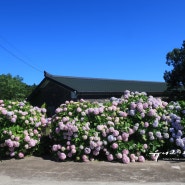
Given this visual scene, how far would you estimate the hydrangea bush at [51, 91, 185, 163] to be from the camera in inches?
281

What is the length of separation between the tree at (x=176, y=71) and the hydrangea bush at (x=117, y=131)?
21858mm

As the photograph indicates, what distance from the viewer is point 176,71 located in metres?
29.0

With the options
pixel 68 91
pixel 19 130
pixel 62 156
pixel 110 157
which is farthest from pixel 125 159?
pixel 68 91

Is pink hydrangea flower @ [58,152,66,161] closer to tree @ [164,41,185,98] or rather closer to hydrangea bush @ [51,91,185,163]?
hydrangea bush @ [51,91,185,163]

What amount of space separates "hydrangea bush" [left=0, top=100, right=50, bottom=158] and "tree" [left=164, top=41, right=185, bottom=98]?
22809mm

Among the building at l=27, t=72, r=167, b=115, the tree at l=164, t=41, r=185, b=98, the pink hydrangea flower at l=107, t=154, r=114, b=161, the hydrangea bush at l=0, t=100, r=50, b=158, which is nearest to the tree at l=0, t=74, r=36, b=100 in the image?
the building at l=27, t=72, r=167, b=115

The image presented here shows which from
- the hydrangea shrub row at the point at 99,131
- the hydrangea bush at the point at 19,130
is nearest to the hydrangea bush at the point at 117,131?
the hydrangea shrub row at the point at 99,131

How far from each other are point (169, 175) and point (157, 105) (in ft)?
7.39

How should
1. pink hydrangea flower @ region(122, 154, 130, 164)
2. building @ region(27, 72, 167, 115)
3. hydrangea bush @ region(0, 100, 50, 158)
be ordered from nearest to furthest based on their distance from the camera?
1. pink hydrangea flower @ region(122, 154, 130, 164)
2. hydrangea bush @ region(0, 100, 50, 158)
3. building @ region(27, 72, 167, 115)

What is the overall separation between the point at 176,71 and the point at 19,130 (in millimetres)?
23614

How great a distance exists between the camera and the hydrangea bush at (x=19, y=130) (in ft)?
24.0

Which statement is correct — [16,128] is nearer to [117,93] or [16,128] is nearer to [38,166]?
[38,166]

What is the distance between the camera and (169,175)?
5961mm

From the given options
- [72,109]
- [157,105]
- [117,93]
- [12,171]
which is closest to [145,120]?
[157,105]
